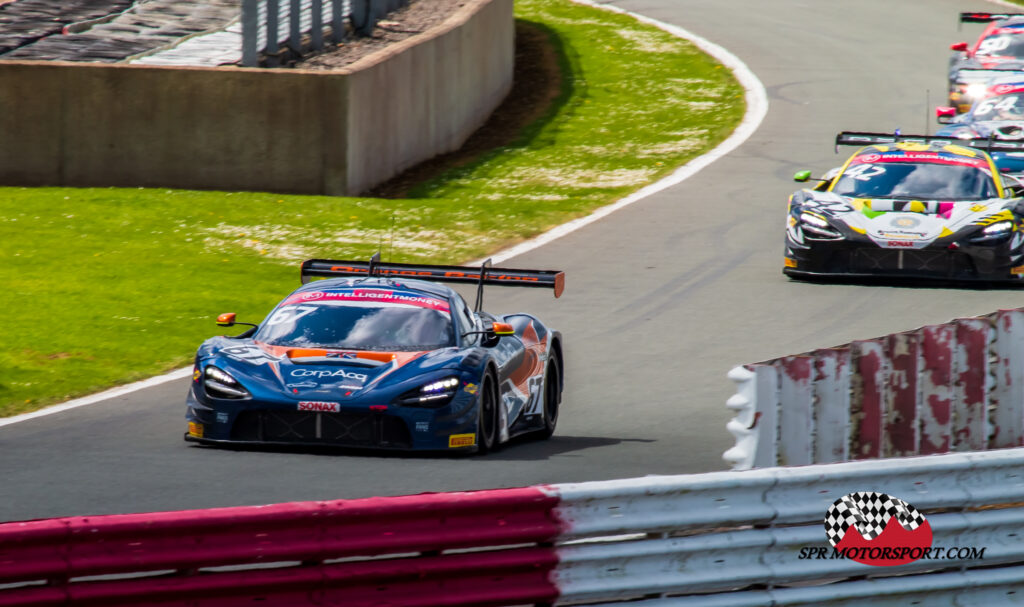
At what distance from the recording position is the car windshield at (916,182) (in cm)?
1825

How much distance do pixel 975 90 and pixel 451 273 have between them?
18435 millimetres

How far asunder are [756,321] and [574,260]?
12.3 ft

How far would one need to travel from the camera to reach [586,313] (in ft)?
54.2

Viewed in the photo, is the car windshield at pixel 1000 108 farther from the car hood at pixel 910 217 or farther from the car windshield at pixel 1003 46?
the car hood at pixel 910 217

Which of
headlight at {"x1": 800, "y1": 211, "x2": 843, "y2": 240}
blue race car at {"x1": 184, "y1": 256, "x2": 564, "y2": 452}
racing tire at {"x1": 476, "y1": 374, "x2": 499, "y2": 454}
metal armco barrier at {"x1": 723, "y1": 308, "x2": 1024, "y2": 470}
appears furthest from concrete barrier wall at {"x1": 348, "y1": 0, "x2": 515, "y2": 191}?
metal armco barrier at {"x1": 723, "y1": 308, "x2": 1024, "y2": 470}

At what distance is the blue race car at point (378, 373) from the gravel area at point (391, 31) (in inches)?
529

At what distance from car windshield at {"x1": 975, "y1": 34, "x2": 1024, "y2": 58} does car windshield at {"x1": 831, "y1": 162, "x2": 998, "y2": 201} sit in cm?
1242

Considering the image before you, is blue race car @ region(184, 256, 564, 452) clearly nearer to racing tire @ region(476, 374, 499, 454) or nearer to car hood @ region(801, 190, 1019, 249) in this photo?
racing tire @ region(476, 374, 499, 454)

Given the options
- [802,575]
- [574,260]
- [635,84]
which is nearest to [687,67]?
[635,84]

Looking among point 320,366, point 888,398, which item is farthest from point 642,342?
point 888,398

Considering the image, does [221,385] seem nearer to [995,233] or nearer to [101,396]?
[101,396]

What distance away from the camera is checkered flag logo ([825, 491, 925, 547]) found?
6.80 m

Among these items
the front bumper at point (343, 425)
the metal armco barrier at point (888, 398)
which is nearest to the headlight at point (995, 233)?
the metal armco barrier at point (888, 398)

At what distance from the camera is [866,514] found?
269 inches
